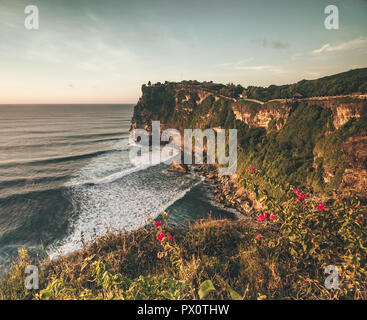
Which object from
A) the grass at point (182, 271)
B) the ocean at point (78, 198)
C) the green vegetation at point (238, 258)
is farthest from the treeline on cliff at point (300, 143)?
the grass at point (182, 271)

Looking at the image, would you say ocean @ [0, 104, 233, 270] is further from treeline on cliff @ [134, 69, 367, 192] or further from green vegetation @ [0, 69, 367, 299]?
treeline on cliff @ [134, 69, 367, 192]

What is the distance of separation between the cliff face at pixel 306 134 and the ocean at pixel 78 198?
42.4 feet

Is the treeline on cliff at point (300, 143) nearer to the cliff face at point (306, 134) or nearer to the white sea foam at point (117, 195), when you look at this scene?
the cliff face at point (306, 134)

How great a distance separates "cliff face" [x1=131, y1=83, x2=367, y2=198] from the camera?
21266mm

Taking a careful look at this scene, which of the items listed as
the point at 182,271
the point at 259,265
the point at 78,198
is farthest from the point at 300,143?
the point at 78,198

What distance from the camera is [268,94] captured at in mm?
46812

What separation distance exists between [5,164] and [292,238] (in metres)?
47.3

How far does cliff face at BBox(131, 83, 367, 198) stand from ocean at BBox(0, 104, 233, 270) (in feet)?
42.4

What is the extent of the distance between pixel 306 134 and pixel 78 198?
117ft

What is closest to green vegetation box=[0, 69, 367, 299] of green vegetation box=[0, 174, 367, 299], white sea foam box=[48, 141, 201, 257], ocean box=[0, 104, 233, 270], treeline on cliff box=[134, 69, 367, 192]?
green vegetation box=[0, 174, 367, 299]

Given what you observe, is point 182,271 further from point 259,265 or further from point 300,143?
point 300,143

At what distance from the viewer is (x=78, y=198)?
2431cm
